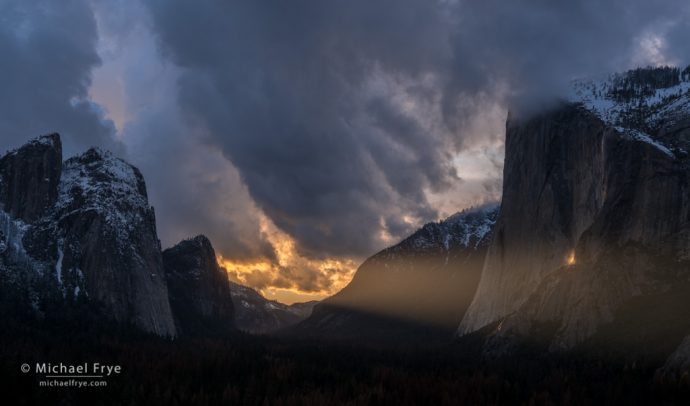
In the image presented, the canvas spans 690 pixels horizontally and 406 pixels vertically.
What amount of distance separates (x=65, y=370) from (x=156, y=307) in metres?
98.7

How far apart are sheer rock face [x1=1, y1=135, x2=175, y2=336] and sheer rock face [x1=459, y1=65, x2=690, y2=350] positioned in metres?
106

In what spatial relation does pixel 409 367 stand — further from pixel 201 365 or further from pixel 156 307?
pixel 156 307

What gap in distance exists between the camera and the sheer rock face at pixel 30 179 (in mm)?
169625

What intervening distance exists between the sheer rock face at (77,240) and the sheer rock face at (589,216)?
106 metres

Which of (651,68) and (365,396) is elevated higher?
(651,68)

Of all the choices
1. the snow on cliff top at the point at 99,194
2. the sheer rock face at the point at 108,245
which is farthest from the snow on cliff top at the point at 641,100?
the snow on cliff top at the point at 99,194

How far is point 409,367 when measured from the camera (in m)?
120

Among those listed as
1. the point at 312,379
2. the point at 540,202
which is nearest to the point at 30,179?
the point at 312,379

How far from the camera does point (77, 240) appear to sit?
6826 inches

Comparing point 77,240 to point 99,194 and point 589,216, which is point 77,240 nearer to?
point 99,194

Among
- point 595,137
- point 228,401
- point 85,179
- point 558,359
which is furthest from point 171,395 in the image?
point 85,179

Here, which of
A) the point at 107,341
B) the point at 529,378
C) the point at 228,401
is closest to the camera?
the point at 228,401

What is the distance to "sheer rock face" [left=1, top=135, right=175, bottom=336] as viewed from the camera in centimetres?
16338

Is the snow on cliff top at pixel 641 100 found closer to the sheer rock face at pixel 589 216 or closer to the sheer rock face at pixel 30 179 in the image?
the sheer rock face at pixel 589 216
